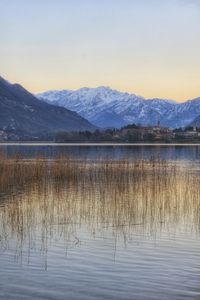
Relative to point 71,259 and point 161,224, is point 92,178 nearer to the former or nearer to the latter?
point 161,224

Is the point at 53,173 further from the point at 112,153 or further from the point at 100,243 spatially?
the point at 112,153

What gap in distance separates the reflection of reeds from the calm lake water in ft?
0.12

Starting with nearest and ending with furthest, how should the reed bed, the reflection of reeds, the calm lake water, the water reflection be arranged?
1. the calm lake water
2. the reflection of reeds
3. the reed bed
4. the water reflection

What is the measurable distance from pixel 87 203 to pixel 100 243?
330 inches

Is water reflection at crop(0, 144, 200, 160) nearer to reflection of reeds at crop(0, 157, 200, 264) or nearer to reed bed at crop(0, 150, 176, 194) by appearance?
reed bed at crop(0, 150, 176, 194)

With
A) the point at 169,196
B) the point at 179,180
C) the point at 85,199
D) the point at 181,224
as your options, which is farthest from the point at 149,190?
the point at 181,224

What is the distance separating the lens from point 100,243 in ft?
56.4

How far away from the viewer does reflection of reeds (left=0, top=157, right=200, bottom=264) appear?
758 inches

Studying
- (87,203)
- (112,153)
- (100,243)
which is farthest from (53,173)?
(112,153)

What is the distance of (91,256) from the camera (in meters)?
15.4

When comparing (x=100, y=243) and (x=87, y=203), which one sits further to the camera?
(x=87, y=203)

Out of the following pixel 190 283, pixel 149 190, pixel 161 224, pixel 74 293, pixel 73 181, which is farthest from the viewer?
pixel 73 181

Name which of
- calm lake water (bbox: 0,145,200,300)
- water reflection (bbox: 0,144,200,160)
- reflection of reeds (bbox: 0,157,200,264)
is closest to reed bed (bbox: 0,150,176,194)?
reflection of reeds (bbox: 0,157,200,264)

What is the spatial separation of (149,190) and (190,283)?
17530 millimetres
